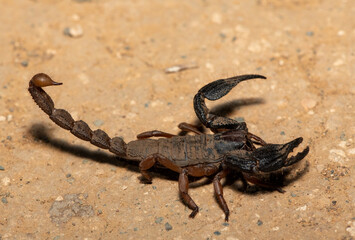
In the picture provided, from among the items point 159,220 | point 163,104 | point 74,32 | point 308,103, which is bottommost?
point 159,220

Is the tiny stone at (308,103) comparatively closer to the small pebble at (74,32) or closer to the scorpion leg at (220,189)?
the scorpion leg at (220,189)

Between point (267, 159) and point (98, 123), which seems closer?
point (267, 159)

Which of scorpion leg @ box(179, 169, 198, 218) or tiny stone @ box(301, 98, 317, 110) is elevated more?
tiny stone @ box(301, 98, 317, 110)

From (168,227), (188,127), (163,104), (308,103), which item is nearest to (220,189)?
(168,227)

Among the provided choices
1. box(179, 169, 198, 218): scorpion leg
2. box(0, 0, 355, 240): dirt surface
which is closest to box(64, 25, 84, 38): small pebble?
box(0, 0, 355, 240): dirt surface

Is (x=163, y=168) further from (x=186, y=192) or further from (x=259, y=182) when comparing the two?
(x=259, y=182)

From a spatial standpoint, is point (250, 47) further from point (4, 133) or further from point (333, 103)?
point (4, 133)

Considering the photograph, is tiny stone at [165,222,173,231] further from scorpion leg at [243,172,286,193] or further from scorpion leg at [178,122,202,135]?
scorpion leg at [178,122,202,135]
